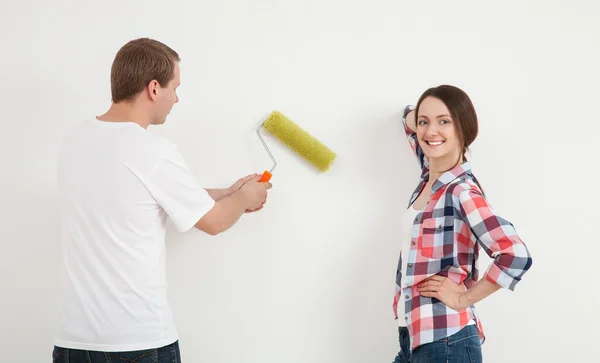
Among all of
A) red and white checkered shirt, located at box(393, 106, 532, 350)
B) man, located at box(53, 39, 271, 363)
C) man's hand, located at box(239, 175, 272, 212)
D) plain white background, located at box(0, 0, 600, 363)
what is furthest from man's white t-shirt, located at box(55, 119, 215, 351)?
red and white checkered shirt, located at box(393, 106, 532, 350)

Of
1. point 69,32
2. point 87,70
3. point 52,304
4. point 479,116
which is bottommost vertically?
point 52,304

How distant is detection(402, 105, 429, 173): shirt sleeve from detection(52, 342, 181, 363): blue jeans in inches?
32.2

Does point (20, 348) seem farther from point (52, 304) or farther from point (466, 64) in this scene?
point (466, 64)

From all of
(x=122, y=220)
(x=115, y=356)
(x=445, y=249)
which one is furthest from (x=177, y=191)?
(x=445, y=249)

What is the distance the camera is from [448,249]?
1.37 meters

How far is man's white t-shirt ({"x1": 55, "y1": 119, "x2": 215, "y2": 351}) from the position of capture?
1.27 m

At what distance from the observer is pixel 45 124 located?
66.1 inches

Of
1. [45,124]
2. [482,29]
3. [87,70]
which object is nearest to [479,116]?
[482,29]

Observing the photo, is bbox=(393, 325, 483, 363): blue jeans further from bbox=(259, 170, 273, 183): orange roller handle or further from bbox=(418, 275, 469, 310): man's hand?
bbox=(259, 170, 273, 183): orange roller handle

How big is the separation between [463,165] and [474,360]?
0.46 m

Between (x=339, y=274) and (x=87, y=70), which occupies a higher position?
(x=87, y=70)

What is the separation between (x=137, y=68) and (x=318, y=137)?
1.86ft

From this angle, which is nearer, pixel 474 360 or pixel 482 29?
pixel 474 360

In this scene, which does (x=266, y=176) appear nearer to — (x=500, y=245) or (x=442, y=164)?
(x=442, y=164)
